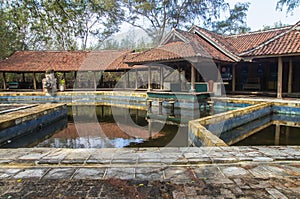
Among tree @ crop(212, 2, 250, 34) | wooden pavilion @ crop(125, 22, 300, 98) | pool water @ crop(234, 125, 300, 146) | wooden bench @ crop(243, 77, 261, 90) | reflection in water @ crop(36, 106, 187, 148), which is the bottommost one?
reflection in water @ crop(36, 106, 187, 148)

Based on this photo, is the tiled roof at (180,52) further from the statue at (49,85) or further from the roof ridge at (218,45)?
the statue at (49,85)

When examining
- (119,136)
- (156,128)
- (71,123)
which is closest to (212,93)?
(156,128)

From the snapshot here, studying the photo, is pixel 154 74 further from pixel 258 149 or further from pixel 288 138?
pixel 258 149

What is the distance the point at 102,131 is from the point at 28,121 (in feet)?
8.00

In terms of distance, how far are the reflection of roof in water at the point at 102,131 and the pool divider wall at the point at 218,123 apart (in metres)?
1.99

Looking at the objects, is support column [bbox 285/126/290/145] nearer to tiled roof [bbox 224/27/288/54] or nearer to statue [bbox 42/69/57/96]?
tiled roof [bbox 224/27/288/54]

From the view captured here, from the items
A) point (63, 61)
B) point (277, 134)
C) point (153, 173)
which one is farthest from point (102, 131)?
point (63, 61)

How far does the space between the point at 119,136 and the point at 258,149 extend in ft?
14.3

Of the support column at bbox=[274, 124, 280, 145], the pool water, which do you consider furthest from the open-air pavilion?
→ the pool water

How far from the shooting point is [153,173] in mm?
2576

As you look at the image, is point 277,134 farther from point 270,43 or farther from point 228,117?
point 270,43

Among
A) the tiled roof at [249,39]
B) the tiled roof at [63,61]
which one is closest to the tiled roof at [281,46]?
the tiled roof at [249,39]

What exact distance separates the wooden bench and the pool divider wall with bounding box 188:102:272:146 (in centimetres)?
418

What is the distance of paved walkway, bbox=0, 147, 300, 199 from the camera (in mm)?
2154
